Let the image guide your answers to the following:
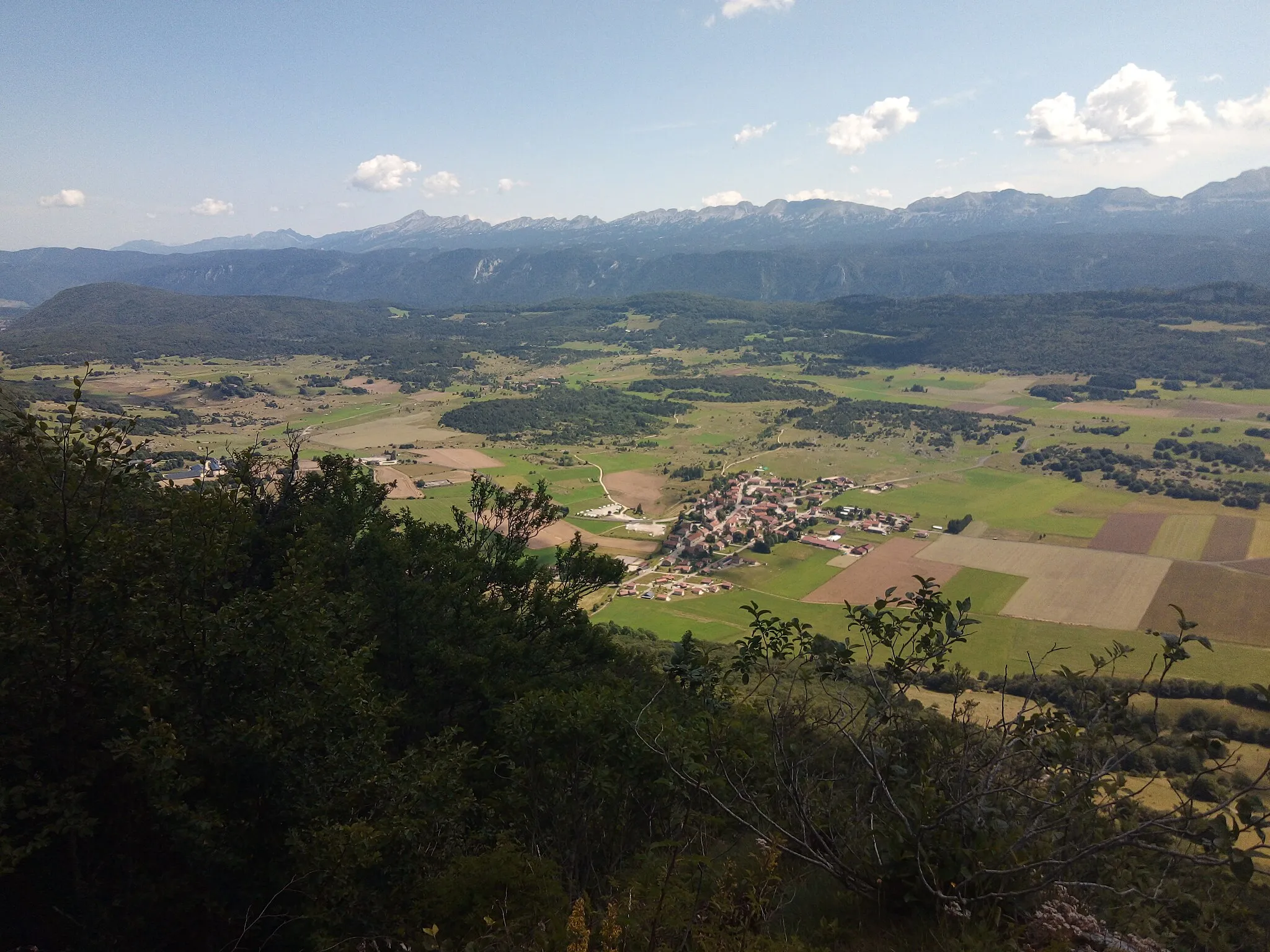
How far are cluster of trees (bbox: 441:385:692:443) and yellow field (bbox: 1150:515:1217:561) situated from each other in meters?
65.3

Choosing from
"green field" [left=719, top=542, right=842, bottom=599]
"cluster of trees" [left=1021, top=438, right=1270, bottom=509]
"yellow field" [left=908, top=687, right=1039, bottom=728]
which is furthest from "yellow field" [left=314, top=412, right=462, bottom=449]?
"cluster of trees" [left=1021, top=438, right=1270, bottom=509]

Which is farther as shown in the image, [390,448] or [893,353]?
[893,353]

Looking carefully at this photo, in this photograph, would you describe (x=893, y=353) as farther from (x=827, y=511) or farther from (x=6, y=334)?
(x=6, y=334)

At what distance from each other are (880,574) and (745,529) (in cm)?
1324

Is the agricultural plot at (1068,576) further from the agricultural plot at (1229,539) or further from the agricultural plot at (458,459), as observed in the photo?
the agricultural plot at (458,459)

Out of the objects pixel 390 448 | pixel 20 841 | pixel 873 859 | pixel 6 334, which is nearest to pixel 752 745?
pixel 873 859

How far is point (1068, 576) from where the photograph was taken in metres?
45.4

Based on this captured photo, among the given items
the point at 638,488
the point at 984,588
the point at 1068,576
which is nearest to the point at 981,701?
the point at 984,588

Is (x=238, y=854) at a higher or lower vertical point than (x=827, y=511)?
higher

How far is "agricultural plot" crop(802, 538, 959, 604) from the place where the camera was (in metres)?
43.8

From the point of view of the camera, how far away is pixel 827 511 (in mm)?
62438

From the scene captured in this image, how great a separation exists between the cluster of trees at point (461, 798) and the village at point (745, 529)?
3550 centimetres

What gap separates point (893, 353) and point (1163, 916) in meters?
167

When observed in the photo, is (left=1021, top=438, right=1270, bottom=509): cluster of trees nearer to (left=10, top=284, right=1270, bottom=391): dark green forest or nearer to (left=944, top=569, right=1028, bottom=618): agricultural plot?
(left=944, top=569, right=1028, bottom=618): agricultural plot
